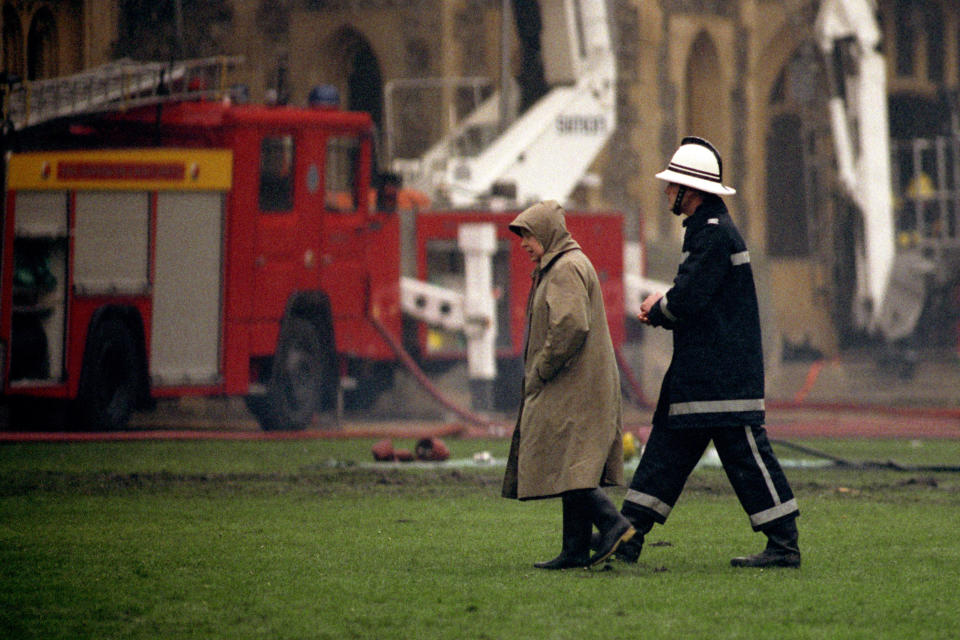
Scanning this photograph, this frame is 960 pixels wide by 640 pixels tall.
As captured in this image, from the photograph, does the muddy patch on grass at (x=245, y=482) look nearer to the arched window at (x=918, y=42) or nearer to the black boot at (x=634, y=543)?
the black boot at (x=634, y=543)

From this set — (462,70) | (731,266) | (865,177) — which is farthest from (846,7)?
(731,266)

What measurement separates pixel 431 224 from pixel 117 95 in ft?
13.8

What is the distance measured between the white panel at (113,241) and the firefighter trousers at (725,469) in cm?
855

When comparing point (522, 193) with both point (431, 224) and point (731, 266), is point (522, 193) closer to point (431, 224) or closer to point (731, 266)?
point (431, 224)

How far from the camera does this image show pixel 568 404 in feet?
25.3

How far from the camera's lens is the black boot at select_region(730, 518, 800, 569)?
778cm

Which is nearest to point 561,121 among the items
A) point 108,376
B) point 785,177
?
point 108,376

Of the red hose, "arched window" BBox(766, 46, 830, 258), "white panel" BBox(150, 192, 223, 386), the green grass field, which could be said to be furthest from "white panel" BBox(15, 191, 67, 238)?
"arched window" BBox(766, 46, 830, 258)

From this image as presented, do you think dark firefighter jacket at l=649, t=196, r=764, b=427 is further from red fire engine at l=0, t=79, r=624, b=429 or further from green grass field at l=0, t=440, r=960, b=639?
red fire engine at l=0, t=79, r=624, b=429

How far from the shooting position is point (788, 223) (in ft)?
105

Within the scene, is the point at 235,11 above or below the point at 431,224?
above

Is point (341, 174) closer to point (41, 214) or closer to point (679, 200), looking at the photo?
point (41, 214)

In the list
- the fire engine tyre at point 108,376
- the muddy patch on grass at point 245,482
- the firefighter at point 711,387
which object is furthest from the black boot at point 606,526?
the fire engine tyre at point 108,376

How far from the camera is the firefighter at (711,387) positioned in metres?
7.75
